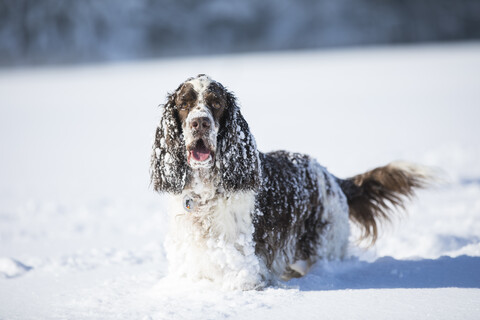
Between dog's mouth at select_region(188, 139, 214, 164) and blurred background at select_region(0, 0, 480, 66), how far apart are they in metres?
46.4

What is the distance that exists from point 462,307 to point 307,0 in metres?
66.7

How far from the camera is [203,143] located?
3.51 m

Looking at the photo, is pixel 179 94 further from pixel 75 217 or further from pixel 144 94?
pixel 144 94

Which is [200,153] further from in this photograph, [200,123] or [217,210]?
[217,210]

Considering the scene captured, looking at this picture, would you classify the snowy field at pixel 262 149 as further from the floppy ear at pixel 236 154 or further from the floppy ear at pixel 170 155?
the floppy ear at pixel 236 154

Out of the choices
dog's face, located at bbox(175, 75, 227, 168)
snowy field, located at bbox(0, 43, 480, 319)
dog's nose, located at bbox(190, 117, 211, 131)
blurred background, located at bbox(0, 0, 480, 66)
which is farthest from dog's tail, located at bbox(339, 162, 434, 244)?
blurred background, located at bbox(0, 0, 480, 66)

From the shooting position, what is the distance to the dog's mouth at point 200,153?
3.46m

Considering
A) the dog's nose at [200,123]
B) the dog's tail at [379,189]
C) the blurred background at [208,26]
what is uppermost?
the blurred background at [208,26]

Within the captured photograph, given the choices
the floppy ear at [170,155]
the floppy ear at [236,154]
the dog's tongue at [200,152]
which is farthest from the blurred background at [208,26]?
the dog's tongue at [200,152]

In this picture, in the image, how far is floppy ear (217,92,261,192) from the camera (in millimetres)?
3570

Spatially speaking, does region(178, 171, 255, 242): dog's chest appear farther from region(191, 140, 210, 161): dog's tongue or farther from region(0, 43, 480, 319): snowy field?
region(0, 43, 480, 319): snowy field

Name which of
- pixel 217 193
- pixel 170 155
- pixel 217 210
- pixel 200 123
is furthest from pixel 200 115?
pixel 217 210

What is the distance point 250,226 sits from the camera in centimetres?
365

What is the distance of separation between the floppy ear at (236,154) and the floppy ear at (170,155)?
11.1 inches
